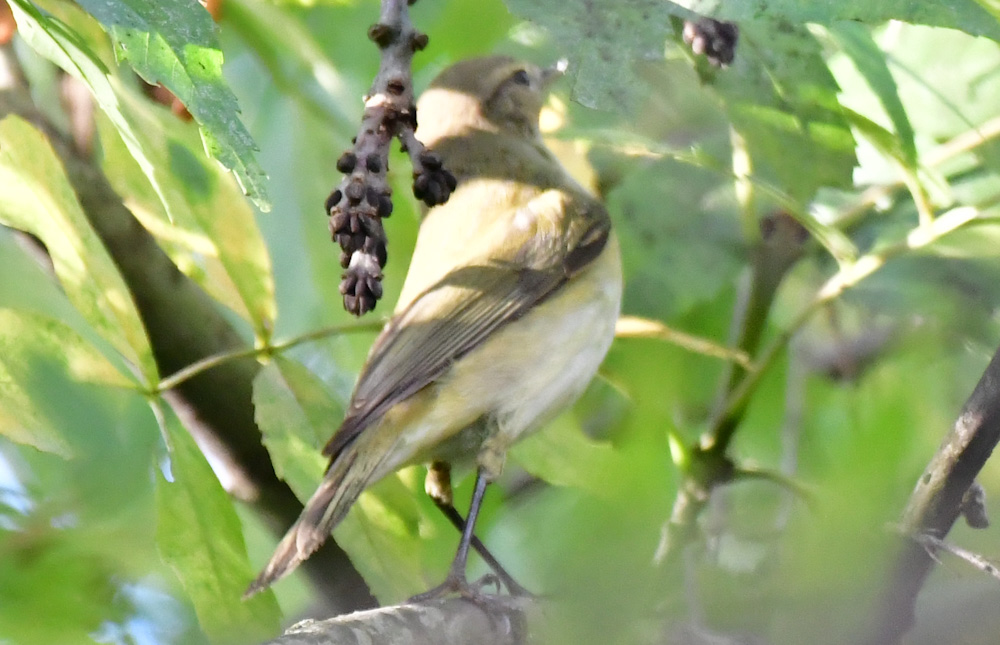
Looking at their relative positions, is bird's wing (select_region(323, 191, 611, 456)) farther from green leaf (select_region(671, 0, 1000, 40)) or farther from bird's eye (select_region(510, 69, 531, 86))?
green leaf (select_region(671, 0, 1000, 40))

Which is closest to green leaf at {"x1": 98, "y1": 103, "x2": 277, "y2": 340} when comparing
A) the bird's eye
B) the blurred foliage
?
the blurred foliage

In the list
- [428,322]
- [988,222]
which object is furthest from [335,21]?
[988,222]

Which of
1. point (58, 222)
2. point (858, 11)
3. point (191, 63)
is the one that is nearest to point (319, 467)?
point (58, 222)

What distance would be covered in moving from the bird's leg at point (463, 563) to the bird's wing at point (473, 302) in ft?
0.79

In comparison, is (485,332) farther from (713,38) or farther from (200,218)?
(713,38)

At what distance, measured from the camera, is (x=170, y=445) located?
1.59m

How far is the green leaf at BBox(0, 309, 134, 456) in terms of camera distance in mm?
1507

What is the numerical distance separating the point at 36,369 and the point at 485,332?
89 centimetres

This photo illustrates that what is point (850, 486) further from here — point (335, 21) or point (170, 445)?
point (335, 21)

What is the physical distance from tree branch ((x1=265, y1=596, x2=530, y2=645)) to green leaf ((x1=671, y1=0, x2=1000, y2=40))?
656 millimetres

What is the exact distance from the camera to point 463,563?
2062 mm

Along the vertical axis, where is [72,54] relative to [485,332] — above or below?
above

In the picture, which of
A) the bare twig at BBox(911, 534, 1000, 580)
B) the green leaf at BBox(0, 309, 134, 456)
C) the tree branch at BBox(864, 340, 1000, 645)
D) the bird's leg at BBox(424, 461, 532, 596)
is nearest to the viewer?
the bare twig at BBox(911, 534, 1000, 580)

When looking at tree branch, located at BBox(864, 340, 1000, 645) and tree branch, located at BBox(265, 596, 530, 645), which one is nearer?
tree branch, located at BBox(864, 340, 1000, 645)
